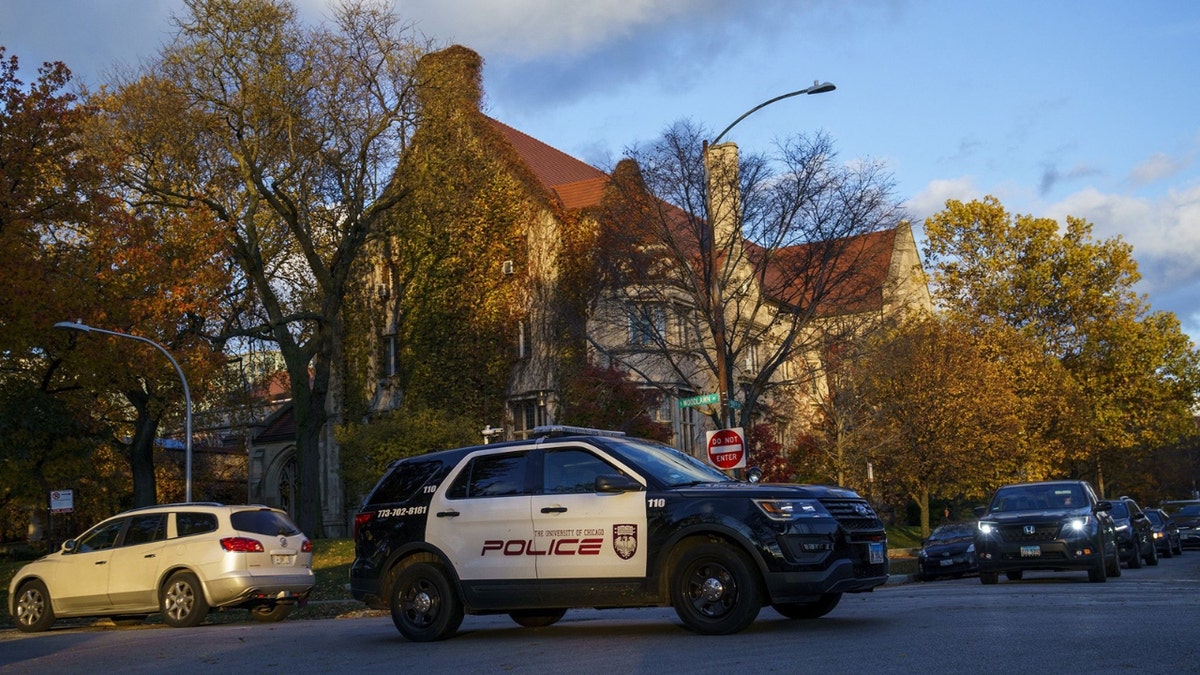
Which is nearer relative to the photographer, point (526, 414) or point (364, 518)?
point (364, 518)

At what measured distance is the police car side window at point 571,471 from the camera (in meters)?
11.6

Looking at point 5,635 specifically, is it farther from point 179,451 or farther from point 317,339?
point 179,451

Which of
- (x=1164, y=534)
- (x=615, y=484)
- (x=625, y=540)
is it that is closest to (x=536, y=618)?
(x=625, y=540)

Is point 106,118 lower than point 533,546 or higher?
higher

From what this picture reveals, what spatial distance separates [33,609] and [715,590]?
463 inches

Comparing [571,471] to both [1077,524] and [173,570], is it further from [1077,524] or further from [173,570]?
[1077,524]

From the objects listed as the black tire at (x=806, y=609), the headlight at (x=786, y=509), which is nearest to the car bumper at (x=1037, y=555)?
the black tire at (x=806, y=609)

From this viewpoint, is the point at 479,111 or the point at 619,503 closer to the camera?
the point at 619,503

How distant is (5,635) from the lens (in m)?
17.6

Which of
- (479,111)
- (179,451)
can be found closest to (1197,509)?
(479,111)

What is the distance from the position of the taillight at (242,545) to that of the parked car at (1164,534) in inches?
989

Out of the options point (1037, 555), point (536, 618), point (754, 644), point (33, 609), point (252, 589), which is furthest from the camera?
point (1037, 555)

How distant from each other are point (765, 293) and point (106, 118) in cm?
1982

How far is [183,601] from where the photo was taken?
1709 centimetres
